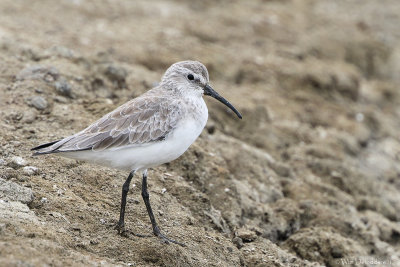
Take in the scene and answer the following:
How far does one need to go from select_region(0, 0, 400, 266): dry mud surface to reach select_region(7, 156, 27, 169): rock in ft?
0.09

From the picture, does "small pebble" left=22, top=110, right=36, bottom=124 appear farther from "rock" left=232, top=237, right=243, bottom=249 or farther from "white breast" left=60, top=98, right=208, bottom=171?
"rock" left=232, top=237, right=243, bottom=249

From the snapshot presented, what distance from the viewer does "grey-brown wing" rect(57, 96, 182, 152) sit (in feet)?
22.7

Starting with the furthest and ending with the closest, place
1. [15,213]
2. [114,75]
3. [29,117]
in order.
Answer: [114,75] → [29,117] → [15,213]

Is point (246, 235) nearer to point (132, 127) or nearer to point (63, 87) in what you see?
point (132, 127)

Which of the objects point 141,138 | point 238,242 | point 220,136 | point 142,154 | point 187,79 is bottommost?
point 238,242

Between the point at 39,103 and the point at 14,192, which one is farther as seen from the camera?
the point at 39,103

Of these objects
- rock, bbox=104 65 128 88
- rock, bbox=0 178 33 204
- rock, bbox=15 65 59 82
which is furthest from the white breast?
rock, bbox=104 65 128 88

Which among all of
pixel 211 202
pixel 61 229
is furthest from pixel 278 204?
pixel 61 229

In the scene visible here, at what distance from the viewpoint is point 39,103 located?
29.3 feet

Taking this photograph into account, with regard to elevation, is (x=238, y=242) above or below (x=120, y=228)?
below

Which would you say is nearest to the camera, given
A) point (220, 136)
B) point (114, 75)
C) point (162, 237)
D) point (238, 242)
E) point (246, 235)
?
point (162, 237)

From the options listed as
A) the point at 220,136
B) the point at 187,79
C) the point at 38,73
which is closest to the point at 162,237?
the point at 187,79

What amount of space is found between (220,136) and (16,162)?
3869mm

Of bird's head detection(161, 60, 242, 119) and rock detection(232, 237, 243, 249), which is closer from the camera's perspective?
bird's head detection(161, 60, 242, 119)
